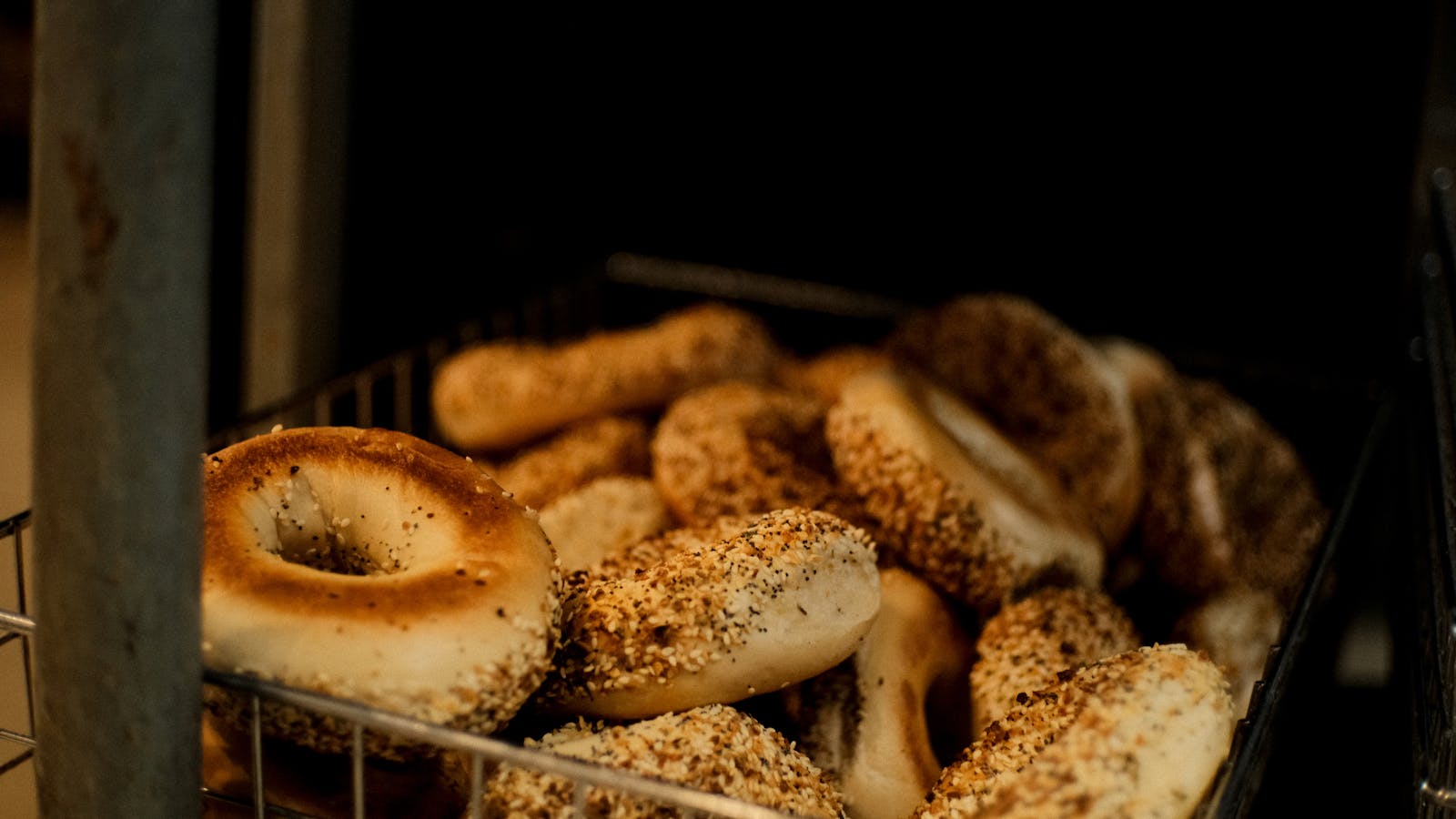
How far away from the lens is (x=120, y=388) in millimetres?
882

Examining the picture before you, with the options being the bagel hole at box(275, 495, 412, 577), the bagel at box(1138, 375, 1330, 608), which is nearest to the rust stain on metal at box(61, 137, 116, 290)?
the bagel hole at box(275, 495, 412, 577)

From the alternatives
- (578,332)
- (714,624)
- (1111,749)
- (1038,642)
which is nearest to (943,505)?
(1038,642)

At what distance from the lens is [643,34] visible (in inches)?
107

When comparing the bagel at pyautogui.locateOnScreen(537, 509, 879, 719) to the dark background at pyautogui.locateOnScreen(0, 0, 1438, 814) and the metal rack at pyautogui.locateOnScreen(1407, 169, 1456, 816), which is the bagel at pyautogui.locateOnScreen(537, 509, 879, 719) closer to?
the metal rack at pyautogui.locateOnScreen(1407, 169, 1456, 816)

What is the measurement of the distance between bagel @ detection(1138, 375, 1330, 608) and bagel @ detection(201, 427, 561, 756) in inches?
44.3

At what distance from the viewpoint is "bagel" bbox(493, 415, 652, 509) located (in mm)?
1978

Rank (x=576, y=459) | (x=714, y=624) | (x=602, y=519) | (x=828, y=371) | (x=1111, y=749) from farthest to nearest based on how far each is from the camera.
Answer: (x=828, y=371)
(x=576, y=459)
(x=602, y=519)
(x=714, y=624)
(x=1111, y=749)

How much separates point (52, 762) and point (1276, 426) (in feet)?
7.20

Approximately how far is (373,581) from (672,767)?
0.30 metres

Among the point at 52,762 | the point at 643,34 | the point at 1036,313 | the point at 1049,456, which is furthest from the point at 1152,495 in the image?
the point at 52,762

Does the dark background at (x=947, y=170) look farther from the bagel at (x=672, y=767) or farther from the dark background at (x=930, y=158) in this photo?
the bagel at (x=672, y=767)

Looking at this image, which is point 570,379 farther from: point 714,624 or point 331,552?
point 714,624

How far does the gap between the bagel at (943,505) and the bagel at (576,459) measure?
0.39 metres

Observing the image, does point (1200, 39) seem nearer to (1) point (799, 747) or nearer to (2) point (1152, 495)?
(2) point (1152, 495)
